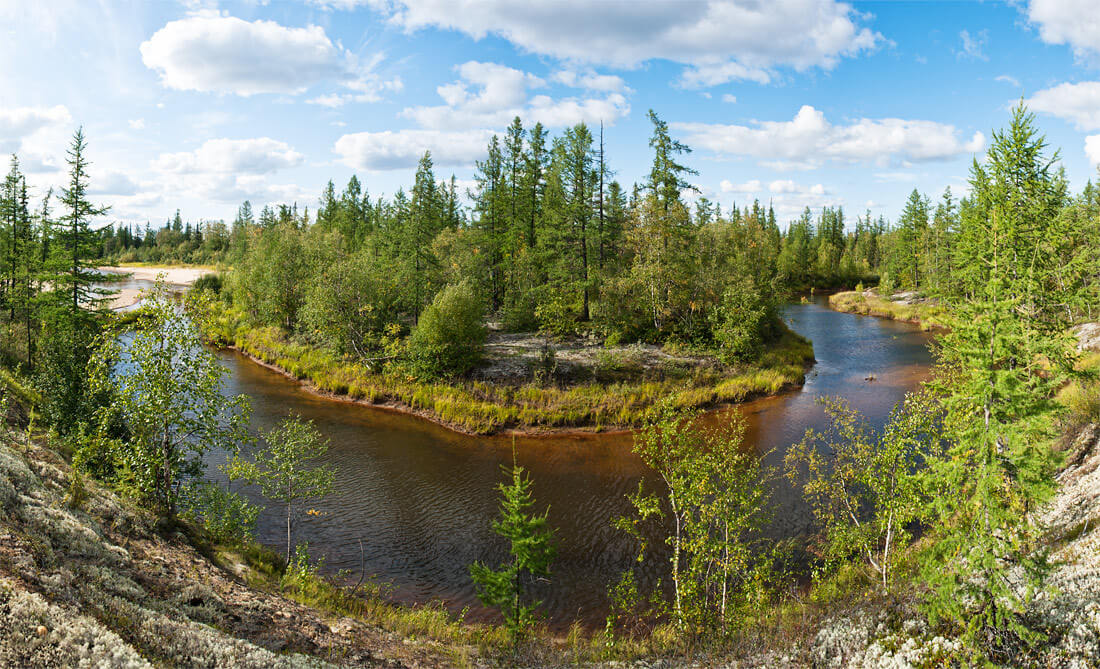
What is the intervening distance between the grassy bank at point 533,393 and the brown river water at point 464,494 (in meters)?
1.04

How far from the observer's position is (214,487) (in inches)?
569

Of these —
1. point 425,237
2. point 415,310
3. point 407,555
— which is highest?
point 425,237

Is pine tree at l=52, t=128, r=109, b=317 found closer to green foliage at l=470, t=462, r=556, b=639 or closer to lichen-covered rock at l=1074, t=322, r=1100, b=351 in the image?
green foliage at l=470, t=462, r=556, b=639

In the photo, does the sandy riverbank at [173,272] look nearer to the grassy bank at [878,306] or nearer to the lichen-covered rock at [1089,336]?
the grassy bank at [878,306]

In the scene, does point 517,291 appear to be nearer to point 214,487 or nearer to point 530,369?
point 530,369

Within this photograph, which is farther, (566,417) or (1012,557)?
(566,417)

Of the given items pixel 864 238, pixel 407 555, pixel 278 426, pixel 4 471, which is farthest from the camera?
pixel 864 238

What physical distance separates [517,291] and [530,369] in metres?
12.1

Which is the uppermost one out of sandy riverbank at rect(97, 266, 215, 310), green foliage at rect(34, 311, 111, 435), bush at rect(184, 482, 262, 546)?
sandy riverbank at rect(97, 266, 215, 310)

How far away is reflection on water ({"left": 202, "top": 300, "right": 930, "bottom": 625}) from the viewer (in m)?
15.8

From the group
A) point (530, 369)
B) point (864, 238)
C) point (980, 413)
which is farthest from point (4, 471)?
point (864, 238)

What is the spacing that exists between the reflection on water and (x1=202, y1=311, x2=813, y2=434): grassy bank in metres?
1.08

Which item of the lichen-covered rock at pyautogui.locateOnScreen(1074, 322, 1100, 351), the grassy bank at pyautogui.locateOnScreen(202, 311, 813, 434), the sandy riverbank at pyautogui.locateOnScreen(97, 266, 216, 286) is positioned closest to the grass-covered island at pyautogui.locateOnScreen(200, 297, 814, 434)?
the grassy bank at pyautogui.locateOnScreen(202, 311, 813, 434)

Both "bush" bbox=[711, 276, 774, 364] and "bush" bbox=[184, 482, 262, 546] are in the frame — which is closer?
"bush" bbox=[184, 482, 262, 546]
